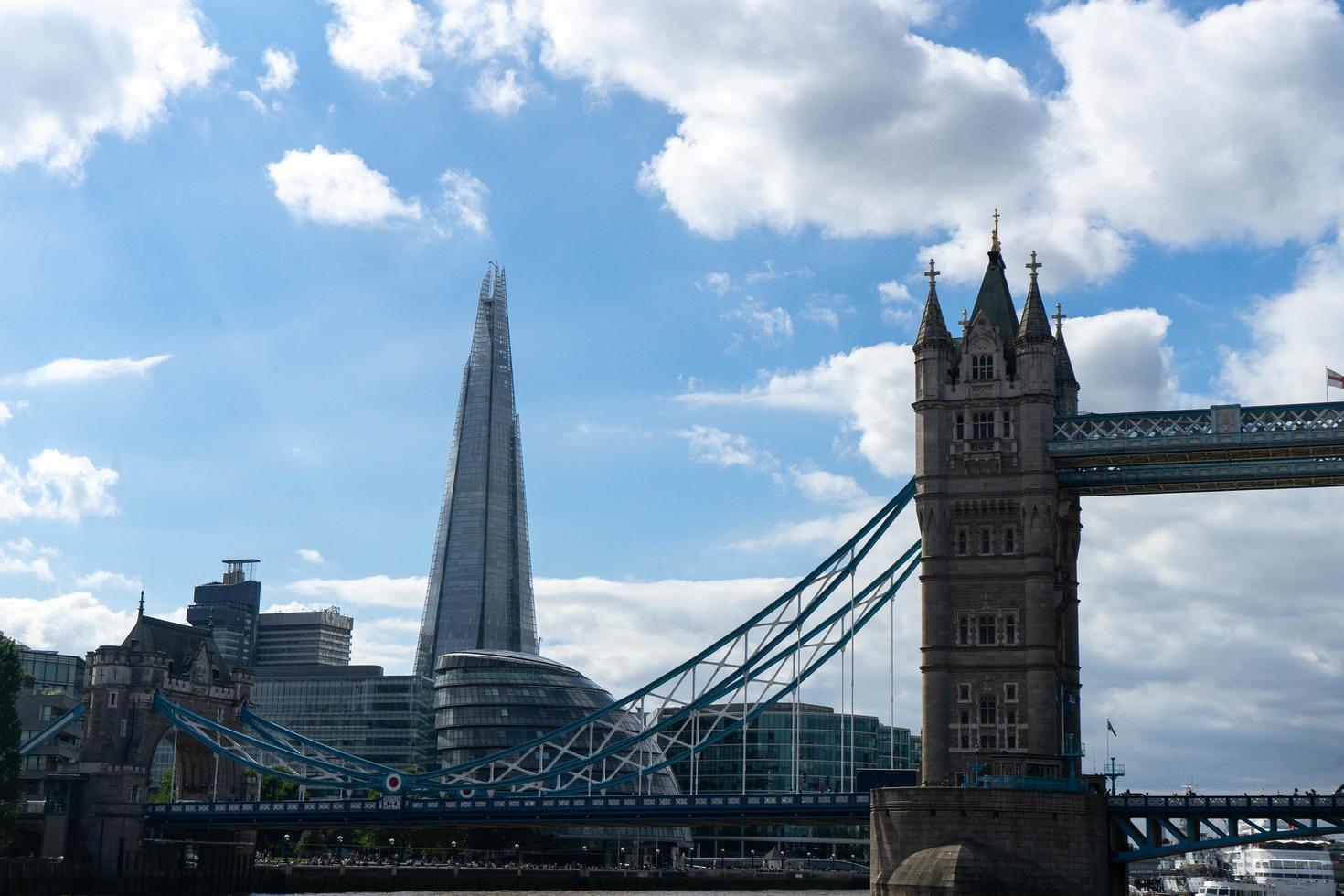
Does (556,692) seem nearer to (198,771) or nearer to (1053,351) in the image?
(198,771)

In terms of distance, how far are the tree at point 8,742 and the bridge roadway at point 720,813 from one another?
10.3 metres

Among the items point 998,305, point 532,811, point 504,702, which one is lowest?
point 532,811

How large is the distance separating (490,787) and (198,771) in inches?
1127

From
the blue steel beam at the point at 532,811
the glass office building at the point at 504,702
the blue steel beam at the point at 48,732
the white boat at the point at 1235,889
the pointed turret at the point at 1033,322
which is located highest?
the pointed turret at the point at 1033,322

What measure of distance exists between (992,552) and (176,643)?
208 feet

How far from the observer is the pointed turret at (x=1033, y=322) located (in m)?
87.8

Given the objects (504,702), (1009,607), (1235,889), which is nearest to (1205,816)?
(1009,607)

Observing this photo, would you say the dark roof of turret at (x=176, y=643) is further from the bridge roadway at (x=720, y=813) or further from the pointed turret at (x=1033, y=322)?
the pointed turret at (x=1033, y=322)

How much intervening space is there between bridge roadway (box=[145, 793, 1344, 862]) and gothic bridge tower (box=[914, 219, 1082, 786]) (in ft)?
16.7

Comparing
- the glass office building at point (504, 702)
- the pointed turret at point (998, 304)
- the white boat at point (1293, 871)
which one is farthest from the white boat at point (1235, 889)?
the glass office building at point (504, 702)

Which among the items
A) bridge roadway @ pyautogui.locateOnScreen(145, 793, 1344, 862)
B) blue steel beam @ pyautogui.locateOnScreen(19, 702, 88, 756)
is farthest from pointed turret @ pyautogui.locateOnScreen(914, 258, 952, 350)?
blue steel beam @ pyautogui.locateOnScreen(19, 702, 88, 756)

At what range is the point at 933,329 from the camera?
8988 centimetres

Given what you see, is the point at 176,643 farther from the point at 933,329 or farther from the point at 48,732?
the point at 933,329

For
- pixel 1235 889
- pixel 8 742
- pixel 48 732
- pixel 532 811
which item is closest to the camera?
pixel 532 811
